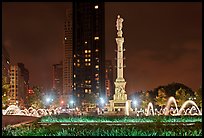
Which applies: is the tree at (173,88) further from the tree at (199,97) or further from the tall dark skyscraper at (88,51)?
the tall dark skyscraper at (88,51)

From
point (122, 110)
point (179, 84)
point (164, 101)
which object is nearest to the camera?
point (122, 110)

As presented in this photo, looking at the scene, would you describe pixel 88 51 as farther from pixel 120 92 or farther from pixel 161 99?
pixel 120 92

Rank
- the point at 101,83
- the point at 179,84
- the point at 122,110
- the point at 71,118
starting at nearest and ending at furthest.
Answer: the point at 71,118
the point at 122,110
the point at 179,84
the point at 101,83

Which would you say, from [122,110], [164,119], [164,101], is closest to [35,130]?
[164,119]

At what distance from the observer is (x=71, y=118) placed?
3675 cm

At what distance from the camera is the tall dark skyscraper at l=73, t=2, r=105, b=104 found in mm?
173375

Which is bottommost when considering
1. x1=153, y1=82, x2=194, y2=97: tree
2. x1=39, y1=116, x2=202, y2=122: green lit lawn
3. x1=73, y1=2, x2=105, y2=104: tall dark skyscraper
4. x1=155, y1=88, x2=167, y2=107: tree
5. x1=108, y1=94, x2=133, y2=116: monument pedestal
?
x1=39, y1=116, x2=202, y2=122: green lit lawn

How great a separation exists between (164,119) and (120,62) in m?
30.0

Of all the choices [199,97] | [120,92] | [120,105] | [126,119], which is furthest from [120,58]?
[126,119]

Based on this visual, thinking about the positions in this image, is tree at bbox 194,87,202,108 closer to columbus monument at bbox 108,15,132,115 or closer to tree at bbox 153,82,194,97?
columbus monument at bbox 108,15,132,115

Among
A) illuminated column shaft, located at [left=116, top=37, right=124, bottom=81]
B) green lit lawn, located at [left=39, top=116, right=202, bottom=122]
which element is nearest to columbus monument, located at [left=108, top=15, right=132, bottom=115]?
illuminated column shaft, located at [left=116, top=37, right=124, bottom=81]

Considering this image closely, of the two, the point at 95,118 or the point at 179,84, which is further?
the point at 179,84

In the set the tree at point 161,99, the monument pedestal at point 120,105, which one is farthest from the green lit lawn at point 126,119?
the tree at point 161,99

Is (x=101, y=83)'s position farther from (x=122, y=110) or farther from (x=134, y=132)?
(x=134, y=132)
